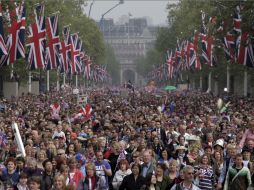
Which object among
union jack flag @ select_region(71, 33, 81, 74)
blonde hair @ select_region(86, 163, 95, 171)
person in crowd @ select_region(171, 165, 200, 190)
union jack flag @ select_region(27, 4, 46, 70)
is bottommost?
union jack flag @ select_region(71, 33, 81, 74)

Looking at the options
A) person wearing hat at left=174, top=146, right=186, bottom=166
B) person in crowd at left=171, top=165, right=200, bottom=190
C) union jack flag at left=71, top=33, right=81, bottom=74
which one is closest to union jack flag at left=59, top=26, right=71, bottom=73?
union jack flag at left=71, top=33, right=81, bottom=74

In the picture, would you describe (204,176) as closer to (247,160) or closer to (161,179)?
(161,179)

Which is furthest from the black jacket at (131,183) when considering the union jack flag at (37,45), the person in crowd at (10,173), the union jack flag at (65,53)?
the union jack flag at (65,53)

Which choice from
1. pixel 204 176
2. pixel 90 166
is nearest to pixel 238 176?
pixel 204 176

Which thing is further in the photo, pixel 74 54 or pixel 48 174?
pixel 74 54

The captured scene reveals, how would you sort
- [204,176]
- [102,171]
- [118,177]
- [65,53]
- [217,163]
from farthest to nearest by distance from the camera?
[65,53], [217,163], [102,171], [118,177], [204,176]

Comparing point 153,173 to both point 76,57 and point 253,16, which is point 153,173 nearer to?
point 253,16

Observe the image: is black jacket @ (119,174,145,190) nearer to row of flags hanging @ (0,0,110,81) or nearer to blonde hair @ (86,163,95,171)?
blonde hair @ (86,163,95,171)

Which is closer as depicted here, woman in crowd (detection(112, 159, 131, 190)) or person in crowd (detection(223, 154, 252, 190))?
person in crowd (detection(223, 154, 252, 190))

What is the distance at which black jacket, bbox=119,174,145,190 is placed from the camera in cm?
1258

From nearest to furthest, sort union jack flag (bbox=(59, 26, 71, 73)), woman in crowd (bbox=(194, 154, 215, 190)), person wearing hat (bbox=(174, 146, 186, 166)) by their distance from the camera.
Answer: woman in crowd (bbox=(194, 154, 215, 190)) → person wearing hat (bbox=(174, 146, 186, 166)) → union jack flag (bbox=(59, 26, 71, 73))

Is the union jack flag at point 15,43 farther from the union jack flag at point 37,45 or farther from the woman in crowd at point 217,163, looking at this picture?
the woman in crowd at point 217,163

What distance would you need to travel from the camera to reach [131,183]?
41.5ft

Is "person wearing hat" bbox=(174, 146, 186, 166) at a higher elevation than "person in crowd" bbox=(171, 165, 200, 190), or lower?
lower
